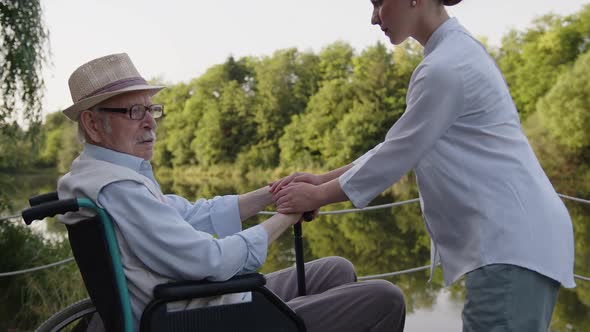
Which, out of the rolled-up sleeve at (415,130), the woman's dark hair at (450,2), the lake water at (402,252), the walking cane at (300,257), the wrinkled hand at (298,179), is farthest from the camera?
the lake water at (402,252)

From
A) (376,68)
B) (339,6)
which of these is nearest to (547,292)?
(376,68)

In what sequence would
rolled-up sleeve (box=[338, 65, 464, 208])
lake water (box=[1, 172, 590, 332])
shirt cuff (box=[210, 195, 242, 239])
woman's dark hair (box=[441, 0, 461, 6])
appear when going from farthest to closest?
1. lake water (box=[1, 172, 590, 332])
2. shirt cuff (box=[210, 195, 242, 239])
3. woman's dark hair (box=[441, 0, 461, 6])
4. rolled-up sleeve (box=[338, 65, 464, 208])

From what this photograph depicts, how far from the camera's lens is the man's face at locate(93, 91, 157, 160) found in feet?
4.99

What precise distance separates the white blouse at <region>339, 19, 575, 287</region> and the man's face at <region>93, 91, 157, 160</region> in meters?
0.63

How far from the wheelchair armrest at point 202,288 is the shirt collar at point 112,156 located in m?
0.34

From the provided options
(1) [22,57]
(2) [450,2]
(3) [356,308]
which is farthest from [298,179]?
(1) [22,57]

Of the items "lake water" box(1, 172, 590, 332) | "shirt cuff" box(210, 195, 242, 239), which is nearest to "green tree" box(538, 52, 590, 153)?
"lake water" box(1, 172, 590, 332)

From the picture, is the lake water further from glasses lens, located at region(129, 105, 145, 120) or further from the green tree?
glasses lens, located at region(129, 105, 145, 120)

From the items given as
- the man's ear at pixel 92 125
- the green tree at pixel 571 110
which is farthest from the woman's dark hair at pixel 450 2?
the green tree at pixel 571 110

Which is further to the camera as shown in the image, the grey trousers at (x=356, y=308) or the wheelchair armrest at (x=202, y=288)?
the grey trousers at (x=356, y=308)

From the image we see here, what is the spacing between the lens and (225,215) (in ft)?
6.23

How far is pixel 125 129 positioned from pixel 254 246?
1.43 ft

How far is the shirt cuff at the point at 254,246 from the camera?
149 cm

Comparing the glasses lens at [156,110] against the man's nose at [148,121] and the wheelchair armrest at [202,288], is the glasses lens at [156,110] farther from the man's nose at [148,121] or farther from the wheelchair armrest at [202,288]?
the wheelchair armrest at [202,288]
